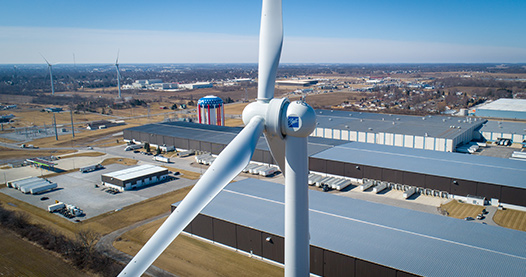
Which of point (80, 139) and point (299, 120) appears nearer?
point (299, 120)

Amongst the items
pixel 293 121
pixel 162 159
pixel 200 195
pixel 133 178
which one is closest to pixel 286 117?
pixel 293 121

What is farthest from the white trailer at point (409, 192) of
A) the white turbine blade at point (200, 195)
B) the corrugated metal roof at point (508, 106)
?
the corrugated metal roof at point (508, 106)

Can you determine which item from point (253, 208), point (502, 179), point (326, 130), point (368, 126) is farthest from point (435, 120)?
point (253, 208)

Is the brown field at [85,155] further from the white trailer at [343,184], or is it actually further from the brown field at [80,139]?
the white trailer at [343,184]

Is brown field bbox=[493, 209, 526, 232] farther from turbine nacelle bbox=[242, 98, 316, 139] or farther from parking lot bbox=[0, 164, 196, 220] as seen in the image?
parking lot bbox=[0, 164, 196, 220]

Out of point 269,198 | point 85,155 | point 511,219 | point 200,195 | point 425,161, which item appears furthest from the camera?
point 85,155

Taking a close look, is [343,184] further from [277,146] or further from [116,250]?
[277,146]

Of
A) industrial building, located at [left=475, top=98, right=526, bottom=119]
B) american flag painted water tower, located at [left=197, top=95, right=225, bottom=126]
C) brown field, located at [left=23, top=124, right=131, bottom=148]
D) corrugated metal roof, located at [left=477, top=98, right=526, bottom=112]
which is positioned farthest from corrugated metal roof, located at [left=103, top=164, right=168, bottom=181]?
corrugated metal roof, located at [left=477, top=98, right=526, bottom=112]

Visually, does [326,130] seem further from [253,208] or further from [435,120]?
[253,208]
